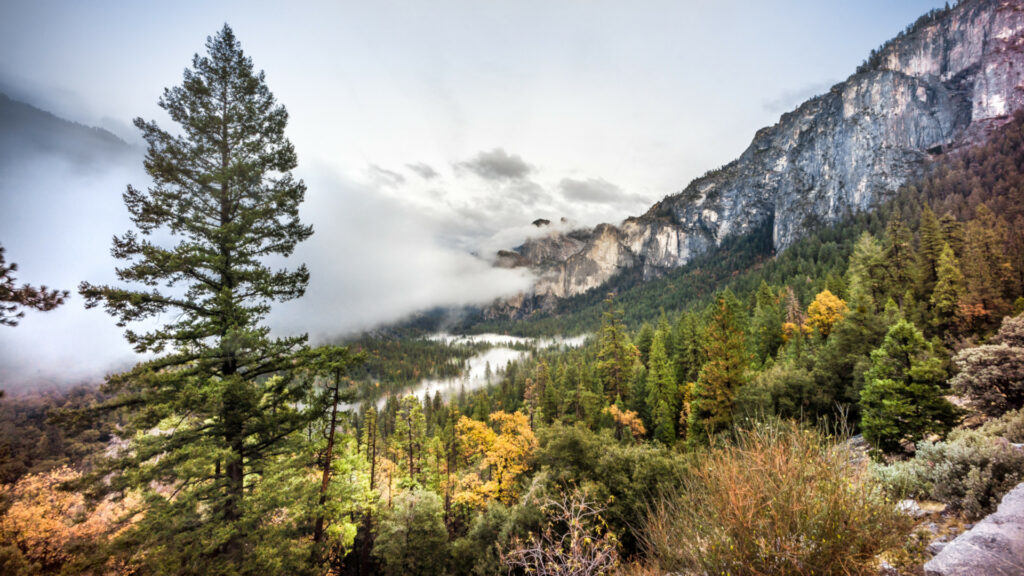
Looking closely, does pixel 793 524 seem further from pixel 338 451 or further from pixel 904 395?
pixel 904 395

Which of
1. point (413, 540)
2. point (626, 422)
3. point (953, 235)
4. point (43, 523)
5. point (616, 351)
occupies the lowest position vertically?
point (413, 540)

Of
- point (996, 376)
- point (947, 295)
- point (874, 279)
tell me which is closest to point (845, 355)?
point (996, 376)

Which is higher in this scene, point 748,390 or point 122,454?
point 122,454

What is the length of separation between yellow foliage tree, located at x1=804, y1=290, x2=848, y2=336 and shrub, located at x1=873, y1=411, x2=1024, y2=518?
31.2 metres

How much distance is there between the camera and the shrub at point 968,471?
555cm

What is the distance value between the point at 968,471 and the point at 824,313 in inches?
1404

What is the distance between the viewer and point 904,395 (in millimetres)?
12680

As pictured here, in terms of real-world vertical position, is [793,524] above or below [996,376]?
below

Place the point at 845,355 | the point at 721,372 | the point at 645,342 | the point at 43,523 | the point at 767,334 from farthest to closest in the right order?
the point at 645,342 < the point at 767,334 < the point at 721,372 < the point at 845,355 < the point at 43,523

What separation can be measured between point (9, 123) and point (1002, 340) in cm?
3561

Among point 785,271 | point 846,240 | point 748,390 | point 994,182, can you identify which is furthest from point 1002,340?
point 994,182

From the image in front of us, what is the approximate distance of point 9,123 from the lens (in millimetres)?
12664

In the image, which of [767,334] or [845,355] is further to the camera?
[767,334]

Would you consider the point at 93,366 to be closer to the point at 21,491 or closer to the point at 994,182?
the point at 21,491
